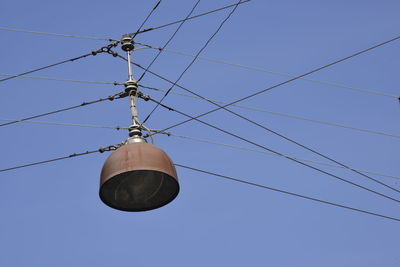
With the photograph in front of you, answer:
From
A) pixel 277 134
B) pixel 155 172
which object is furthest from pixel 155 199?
pixel 277 134

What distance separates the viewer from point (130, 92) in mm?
8078

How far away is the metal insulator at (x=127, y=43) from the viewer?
860 cm

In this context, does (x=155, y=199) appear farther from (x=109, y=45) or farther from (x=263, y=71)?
(x=263, y=71)

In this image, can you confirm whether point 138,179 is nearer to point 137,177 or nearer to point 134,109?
point 137,177

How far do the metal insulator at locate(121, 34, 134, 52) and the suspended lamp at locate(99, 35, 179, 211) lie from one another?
1.55 m

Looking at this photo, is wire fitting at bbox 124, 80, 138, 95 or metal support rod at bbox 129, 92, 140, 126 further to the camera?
wire fitting at bbox 124, 80, 138, 95

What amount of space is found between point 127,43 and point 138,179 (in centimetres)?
222

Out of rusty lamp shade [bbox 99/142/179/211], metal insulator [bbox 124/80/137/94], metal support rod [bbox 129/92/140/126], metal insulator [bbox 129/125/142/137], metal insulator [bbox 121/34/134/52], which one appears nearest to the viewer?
rusty lamp shade [bbox 99/142/179/211]

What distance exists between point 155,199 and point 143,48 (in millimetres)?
2306

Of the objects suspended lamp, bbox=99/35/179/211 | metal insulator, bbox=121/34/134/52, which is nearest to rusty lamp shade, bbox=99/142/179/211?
suspended lamp, bbox=99/35/179/211

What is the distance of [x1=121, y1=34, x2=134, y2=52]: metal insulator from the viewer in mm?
8602

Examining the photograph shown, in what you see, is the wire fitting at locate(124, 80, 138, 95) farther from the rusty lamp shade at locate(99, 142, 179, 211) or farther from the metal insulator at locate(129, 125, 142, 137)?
the rusty lamp shade at locate(99, 142, 179, 211)

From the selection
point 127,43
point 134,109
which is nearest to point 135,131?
point 134,109

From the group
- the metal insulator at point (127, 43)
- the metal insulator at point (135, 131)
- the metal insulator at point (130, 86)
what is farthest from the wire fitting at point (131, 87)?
the metal insulator at point (135, 131)
